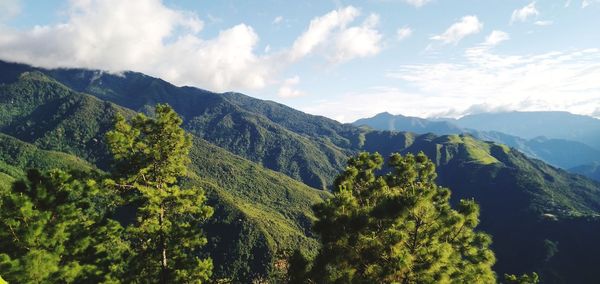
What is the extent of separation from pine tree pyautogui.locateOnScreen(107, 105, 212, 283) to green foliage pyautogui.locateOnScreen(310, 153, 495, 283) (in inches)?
424

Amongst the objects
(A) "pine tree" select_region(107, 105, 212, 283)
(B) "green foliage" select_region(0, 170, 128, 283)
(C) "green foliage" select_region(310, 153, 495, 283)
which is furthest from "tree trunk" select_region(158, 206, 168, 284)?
(C) "green foliage" select_region(310, 153, 495, 283)

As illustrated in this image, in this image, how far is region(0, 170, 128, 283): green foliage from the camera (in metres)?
22.1

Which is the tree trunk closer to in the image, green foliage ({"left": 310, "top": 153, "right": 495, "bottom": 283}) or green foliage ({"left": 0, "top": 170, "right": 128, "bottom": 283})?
green foliage ({"left": 0, "top": 170, "right": 128, "bottom": 283})

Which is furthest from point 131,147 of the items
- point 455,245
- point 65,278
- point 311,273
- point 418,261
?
point 455,245

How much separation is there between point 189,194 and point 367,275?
595 inches

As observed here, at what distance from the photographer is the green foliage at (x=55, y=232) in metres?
22.1

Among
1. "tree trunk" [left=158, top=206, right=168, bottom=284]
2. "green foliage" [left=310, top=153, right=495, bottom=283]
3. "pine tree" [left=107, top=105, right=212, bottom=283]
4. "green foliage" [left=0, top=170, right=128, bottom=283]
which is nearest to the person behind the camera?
"green foliage" [left=0, top=170, right=128, bottom=283]

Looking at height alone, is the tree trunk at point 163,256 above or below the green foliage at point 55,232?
below

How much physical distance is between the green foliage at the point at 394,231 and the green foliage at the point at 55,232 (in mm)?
14359

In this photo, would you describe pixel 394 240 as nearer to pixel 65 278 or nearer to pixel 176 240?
pixel 176 240

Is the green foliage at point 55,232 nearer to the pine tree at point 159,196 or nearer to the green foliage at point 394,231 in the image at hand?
the pine tree at point 159,196

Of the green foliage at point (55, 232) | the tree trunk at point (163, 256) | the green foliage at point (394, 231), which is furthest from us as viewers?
the tree trunk at point (163, 256)

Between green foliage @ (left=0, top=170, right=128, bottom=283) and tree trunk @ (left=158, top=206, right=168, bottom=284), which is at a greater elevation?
green foliage @ (left=0, top=170, right=128, bottom=283)

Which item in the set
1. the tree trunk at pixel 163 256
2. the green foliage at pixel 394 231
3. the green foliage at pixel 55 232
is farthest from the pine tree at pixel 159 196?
the green foliage at pixel 394 231
